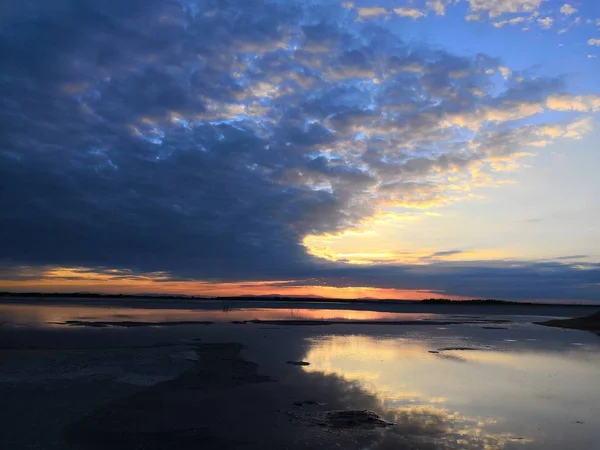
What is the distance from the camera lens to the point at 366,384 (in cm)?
1634

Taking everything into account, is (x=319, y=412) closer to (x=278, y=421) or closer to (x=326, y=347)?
(x=278, y=421)

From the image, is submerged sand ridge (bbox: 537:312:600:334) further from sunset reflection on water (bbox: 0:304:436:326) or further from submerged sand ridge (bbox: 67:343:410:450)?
submerged sand ridge (bbox: 67:343:410:450)

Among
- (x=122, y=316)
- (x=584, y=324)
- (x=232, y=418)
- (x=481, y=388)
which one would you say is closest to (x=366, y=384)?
(x=481, y=388)

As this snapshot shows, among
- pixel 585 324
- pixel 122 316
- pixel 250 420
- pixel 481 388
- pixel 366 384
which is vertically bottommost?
pixel 585 324

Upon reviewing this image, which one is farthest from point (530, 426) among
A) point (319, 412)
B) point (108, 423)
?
point (108, 423)

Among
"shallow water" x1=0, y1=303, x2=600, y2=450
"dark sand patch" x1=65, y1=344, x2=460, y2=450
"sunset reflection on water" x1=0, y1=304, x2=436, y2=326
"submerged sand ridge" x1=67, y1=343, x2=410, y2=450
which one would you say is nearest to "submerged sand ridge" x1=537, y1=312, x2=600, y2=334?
"sunset reflection on water" x1=0, y1=304, x2=436, y2=326

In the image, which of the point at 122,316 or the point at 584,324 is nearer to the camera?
the point at 584,324

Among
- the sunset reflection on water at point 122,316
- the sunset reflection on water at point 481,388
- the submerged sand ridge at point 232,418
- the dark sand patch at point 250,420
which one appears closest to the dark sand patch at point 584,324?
the sunset reflection on water at point 122,316

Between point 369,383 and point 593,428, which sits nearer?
point 593,428

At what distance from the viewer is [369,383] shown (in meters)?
16.5

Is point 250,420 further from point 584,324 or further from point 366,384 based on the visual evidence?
point 584,324

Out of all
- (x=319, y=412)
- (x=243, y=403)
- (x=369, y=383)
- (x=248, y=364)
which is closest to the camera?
(x=319, y=412)

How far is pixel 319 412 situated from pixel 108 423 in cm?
527

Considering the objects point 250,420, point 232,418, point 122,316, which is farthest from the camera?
point 122,316
